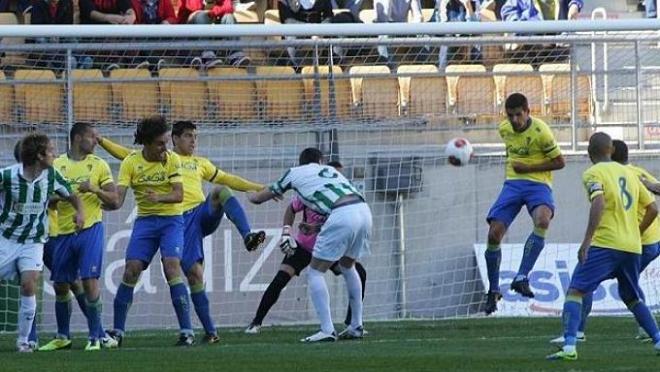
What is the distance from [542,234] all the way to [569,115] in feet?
17.3

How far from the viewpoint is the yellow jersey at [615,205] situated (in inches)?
487

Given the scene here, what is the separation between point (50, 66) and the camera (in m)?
19.8

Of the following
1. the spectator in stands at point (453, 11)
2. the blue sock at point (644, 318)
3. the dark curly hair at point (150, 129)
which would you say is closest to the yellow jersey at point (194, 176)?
the dark curly hair at point (150, 129)

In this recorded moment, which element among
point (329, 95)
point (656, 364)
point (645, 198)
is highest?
point (329, 95)

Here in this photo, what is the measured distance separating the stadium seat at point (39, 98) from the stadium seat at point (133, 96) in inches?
30.7

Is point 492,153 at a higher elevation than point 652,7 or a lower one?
lower

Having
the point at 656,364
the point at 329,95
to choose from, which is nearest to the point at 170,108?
the point at 329,95

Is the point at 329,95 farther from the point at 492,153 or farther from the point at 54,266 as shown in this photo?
the point at 54,266

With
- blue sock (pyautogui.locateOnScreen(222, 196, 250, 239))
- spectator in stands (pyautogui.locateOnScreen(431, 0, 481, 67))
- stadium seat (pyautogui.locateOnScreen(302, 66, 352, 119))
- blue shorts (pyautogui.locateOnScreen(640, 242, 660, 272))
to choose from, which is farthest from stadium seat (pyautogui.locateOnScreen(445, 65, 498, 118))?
blue shorts (pyautogui.locateOnScreen(640, 242, 660, 272))

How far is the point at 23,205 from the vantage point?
13961mm

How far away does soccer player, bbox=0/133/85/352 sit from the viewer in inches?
547

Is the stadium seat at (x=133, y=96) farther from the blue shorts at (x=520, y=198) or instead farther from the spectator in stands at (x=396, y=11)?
the blue shorts at (x=520, y=198)

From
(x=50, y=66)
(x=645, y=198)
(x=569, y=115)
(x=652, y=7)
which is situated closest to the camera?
(x=645, y=198)

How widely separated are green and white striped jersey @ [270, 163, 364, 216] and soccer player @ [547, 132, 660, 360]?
11.6 feet
